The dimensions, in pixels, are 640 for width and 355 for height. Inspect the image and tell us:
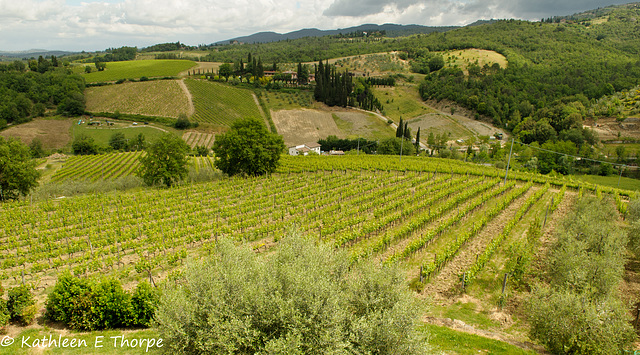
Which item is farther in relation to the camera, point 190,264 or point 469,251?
point 469,251

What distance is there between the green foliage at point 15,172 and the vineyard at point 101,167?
1102 cm

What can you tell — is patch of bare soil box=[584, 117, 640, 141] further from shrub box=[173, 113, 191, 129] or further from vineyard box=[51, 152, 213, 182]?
shrub box=[173, 113, 191, 129]

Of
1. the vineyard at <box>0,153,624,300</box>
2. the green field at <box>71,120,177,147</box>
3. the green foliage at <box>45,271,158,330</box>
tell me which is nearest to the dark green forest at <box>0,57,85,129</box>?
the green field at <box>71,120,177,147</box>

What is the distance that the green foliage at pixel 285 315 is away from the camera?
9695 millimetres

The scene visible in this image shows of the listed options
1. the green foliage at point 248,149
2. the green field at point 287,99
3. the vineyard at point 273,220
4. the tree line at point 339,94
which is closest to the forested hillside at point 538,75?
the tree line at point 339,94

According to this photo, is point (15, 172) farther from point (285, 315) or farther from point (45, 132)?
point (45, 132)

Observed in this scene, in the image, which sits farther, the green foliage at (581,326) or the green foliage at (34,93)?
the green foliage at (34,93)

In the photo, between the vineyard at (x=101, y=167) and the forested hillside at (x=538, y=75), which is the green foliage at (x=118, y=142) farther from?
the forested hillside at (x=538, y=75)

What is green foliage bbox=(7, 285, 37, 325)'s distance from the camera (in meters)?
13.8

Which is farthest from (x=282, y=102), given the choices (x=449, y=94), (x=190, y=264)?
(x=190, y=264)

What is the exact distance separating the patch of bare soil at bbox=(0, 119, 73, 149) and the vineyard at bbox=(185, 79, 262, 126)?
31643 mm

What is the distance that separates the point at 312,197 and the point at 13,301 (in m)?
24.6

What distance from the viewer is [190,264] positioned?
12.4m

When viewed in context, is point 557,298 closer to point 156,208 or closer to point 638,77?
point 156,208
